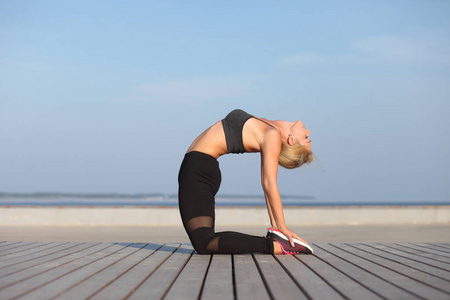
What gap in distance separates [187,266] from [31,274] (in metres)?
0.92

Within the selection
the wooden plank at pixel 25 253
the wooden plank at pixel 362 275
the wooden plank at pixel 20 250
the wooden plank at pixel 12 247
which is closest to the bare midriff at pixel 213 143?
the wooden plank at pixel 362 275

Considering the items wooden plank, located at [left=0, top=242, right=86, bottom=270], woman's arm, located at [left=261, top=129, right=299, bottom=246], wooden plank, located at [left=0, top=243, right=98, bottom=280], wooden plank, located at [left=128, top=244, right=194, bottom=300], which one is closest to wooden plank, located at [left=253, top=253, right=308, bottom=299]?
woman's arm, located at [left=261, top=129, right=299, bottom=246]

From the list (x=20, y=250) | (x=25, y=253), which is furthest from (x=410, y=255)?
(x=20, y=250)

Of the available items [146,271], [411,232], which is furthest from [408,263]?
[411,232]

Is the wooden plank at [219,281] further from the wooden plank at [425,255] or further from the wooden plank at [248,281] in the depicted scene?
the wooden plank at [425,255]

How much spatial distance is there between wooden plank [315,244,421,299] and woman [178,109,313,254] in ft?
0.91

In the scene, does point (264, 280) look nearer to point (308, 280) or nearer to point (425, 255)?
point (308, 280)

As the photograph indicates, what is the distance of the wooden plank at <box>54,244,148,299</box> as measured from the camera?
2234 millimetres

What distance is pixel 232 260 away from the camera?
3418 mm

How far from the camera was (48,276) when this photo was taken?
272 cm

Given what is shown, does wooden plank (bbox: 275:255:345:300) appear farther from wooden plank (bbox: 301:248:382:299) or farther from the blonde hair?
the blonde hair

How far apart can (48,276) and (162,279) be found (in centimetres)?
65

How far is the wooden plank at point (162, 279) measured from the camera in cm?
222

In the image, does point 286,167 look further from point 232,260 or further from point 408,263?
point 408,263
